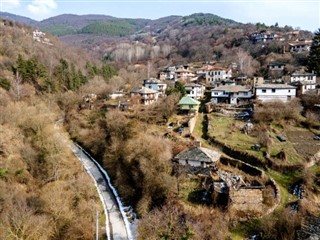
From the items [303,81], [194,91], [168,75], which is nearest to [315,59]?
[303,81]

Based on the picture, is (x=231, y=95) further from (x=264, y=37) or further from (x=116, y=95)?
(x=264, y=37)

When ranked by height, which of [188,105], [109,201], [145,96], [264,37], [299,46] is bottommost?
[109,201]

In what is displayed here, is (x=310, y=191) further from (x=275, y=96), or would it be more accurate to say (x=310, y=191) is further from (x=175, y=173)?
(x=275, y=96)

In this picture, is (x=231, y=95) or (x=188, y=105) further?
(x=231, y=95)

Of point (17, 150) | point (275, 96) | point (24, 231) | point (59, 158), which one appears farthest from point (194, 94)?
point (24, 231)

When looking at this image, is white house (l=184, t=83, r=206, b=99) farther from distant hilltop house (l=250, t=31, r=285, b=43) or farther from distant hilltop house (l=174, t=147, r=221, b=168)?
distant hilltop house (l=250, t=31, r=285, b=43)

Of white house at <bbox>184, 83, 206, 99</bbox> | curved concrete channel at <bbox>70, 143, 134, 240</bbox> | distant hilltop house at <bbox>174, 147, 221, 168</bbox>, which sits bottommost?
curved concrete channel at <bbox>70, 143, 134, 240</bbox>

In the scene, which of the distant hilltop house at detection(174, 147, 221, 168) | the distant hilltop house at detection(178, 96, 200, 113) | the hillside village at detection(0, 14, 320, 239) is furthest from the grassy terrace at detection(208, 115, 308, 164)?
the distant hilltop house at detection(178, 96, 200, 113)
